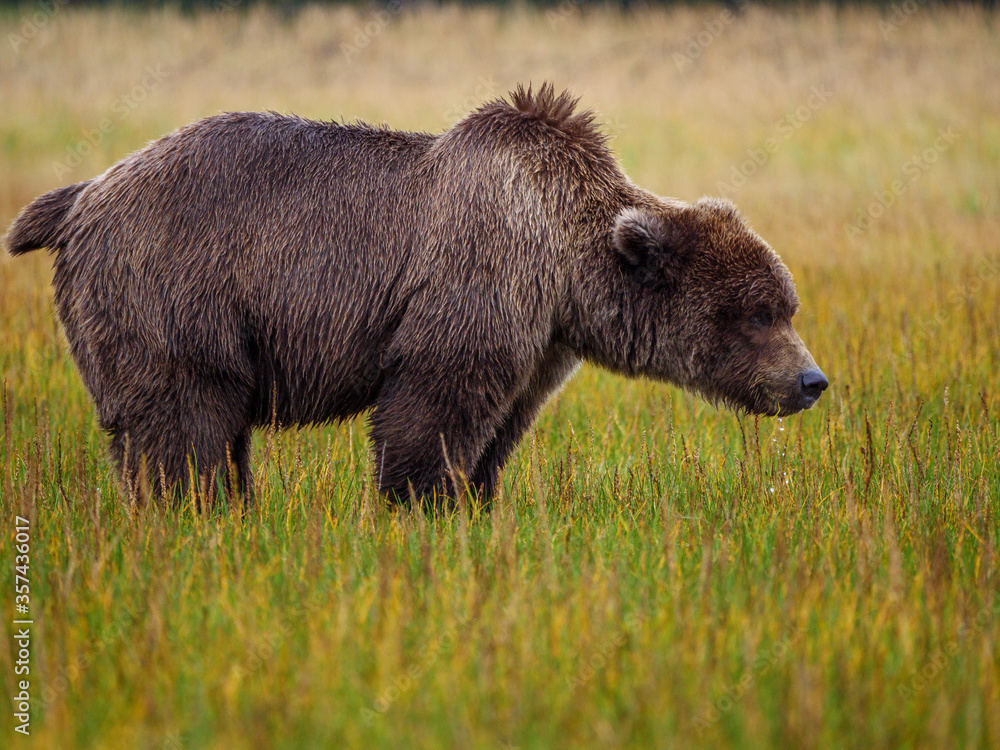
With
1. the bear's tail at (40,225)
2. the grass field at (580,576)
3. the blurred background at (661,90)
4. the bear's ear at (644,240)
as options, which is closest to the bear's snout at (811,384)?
the grass field at (580,576)

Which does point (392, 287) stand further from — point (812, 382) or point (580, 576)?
point (812, 382)

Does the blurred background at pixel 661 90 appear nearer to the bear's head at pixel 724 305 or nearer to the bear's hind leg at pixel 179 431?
the bear's head at pixel 724 305

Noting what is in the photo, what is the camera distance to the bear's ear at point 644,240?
4.69 m

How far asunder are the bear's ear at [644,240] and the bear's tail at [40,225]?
2.47 m

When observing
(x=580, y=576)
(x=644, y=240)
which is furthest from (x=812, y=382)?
(x=580, y=576)

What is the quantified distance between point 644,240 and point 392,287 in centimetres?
115

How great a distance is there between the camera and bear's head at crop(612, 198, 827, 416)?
4809mm

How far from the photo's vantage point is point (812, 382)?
474 cm

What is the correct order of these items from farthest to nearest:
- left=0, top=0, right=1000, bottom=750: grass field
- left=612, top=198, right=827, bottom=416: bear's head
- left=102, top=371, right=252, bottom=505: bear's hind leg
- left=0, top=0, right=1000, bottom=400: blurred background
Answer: left=0, top=0, right=1000, bottom=400: blurred background
left=612, top=198, right=827, bottom=416: bear's head
left=102, top=371, right=252, bottom=505: bear's hind leg
left=0, top=0, right=1000, bottom=750: grass field

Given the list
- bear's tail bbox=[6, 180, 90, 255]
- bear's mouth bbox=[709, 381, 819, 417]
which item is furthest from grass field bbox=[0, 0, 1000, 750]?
bear's tail bbox=[6, 180, 90, 255]

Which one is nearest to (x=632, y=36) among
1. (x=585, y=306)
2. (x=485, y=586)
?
(x=585, y=306)

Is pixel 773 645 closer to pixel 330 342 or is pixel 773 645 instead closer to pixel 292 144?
pixel 330 342

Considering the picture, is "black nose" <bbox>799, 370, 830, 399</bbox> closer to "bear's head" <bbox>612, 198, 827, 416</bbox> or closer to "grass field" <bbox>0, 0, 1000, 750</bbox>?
"bear's head" <bbox>612, 198, 827, 416</bbox>

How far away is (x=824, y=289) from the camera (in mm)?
9930
